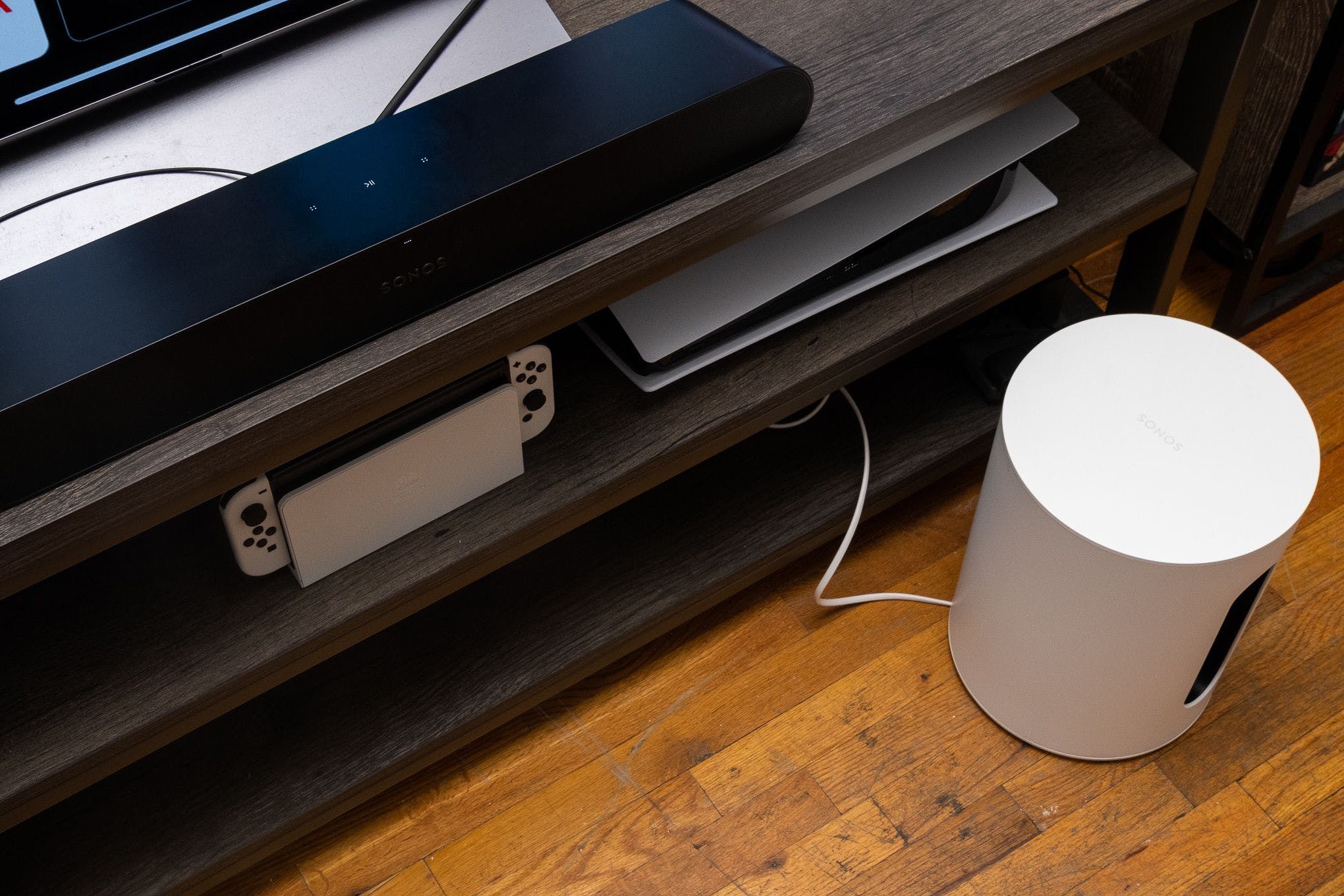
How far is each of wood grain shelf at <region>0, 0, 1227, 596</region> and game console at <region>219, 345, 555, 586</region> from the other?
91 mm

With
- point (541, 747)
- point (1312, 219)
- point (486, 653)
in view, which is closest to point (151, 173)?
point (486, 653)

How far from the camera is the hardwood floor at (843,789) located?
Result: 1.18m

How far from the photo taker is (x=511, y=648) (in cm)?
121

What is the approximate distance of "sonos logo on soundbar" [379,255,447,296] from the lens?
2.76ft

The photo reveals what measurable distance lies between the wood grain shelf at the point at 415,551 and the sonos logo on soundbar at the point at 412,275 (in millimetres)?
254

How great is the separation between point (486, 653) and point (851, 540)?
0.40 metres

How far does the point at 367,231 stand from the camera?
834 mm

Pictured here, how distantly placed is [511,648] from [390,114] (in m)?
0.49

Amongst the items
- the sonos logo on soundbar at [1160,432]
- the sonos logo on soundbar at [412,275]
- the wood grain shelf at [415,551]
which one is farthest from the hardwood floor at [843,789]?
the sonos logo on soundbar at [412,275]

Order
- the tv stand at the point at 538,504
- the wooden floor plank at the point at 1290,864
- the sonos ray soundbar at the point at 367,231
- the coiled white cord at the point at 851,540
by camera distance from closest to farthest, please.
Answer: the sonos ray soundbar at the point at 367,231 < the tv stand at the point at 538,504 < the wooden floor plank at the point at 1290,864 < the coiled white cord at the point at 851,540

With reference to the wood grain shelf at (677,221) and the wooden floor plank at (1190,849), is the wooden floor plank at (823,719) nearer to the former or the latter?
the wooden floor plank at (1190,849)

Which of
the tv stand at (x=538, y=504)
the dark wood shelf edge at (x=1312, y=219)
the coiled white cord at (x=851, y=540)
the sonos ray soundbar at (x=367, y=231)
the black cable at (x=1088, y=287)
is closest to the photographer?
the sonos ray soundbar at (x=367, y=231)

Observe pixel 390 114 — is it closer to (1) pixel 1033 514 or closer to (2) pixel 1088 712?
(1) pixel 1033 514

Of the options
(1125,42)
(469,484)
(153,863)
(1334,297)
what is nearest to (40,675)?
(153,863)
